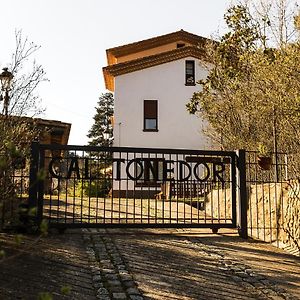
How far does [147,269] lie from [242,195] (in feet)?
10.2

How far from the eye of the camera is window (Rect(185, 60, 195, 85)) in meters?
25.0

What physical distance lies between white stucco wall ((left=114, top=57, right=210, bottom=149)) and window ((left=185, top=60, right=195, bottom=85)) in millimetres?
285

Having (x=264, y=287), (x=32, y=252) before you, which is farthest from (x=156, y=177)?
(x=264, y=287)

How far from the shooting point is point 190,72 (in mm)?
25328

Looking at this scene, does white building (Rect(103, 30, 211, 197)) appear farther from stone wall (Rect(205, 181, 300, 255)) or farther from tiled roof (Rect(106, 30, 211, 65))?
stone wall (Rect(205, 181, 300, 255))

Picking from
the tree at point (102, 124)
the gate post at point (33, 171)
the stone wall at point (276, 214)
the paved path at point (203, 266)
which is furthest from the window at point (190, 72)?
the tree at point (102, 124)

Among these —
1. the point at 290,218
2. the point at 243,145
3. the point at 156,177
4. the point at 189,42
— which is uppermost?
the point at 189,42

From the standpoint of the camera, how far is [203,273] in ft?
16.2

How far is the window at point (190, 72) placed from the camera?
25.0 m

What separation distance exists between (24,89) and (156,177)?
3.61 meters

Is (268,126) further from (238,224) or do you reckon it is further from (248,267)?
(248,267)

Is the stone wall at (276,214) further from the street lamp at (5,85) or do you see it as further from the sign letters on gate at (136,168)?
the street lamp at (5,85)

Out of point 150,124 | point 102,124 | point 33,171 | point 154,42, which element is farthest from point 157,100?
point 102,124

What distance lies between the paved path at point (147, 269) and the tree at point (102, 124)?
154ft
